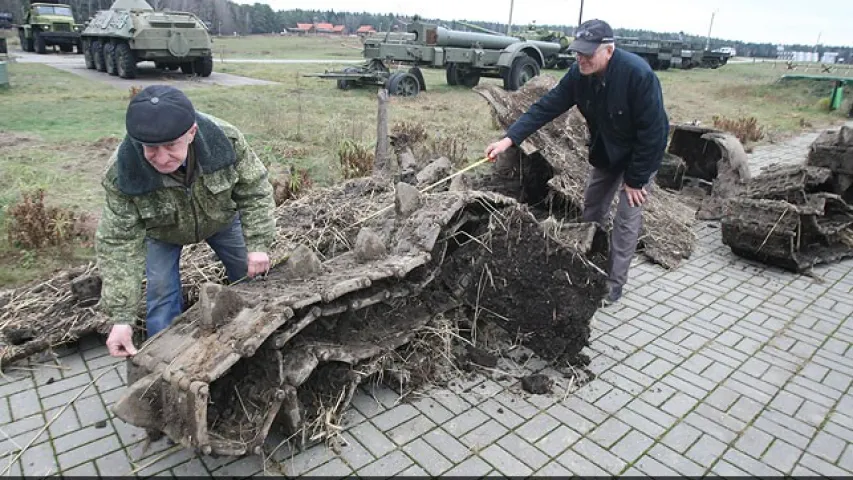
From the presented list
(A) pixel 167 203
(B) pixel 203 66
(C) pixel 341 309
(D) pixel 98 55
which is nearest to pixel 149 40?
(B) pixel 203 66

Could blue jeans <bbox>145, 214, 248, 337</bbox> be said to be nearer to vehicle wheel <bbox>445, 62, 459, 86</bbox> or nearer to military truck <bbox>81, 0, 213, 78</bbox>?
vehicle wheel <bbox>445, 62, 459, 86</bbox>

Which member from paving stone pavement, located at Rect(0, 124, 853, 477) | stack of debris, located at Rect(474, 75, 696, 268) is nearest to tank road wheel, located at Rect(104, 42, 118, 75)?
stack of debris, located at Rect(474, 75, 696, 268)

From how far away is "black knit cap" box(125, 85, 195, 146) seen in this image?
264cm

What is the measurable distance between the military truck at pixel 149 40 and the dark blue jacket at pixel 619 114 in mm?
15949

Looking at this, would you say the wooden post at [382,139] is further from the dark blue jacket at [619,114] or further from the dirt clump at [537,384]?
the dirt clump at [537,384]

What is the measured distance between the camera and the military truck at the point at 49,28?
88.7 feet

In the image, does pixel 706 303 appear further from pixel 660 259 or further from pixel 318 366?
pixel 318 366

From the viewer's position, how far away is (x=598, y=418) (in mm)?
3551

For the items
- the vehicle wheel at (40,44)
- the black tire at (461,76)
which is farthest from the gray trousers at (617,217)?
the vehicle wheel at (40,44)

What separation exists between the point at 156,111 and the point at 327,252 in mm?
2199

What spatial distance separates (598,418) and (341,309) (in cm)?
159

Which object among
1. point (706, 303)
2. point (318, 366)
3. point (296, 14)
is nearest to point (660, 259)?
point (706, 303)

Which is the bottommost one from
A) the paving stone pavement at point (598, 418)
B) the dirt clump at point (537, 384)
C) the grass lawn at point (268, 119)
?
the paving stone pavement at point (598, 418)

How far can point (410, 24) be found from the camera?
696 inches
